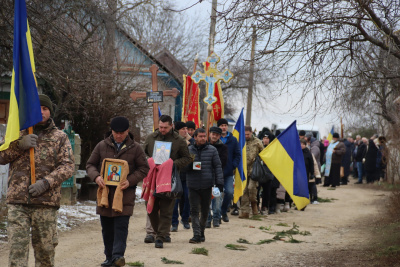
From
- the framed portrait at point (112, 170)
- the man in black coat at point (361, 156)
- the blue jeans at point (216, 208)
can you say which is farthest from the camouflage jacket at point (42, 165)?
the man in black coat at point (361, 156)

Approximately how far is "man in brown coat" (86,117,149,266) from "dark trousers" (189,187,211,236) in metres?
2.32

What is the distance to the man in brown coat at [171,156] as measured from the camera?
32.8ft

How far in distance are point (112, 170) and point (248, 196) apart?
725 centimetres

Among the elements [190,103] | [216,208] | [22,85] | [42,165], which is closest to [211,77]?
[190,103]

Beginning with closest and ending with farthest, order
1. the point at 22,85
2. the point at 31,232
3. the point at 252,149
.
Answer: the point at 31,232 → the point at 22,85 → the point at 252,149

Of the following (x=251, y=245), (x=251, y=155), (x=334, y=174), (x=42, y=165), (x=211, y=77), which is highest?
(x=211, y=77)

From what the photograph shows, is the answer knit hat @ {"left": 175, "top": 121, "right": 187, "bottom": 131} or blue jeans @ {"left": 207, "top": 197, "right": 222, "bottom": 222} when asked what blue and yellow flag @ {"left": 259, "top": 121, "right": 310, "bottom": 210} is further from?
knit hat @ {"left": 175, "top": 121, "right": 187, "bottom": 131}

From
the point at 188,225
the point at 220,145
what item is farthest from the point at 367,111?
the point at 188,225

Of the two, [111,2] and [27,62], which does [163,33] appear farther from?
[27,62]

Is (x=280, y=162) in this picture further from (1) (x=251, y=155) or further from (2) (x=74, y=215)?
(2) (x=74, y=215)

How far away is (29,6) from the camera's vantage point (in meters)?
11.2

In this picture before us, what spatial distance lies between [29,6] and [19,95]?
189 inches

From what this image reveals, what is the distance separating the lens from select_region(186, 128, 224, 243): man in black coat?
10.6m

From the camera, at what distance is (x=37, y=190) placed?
6.37m
